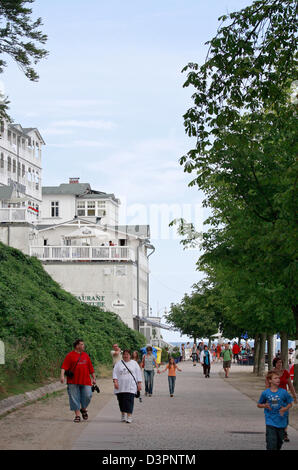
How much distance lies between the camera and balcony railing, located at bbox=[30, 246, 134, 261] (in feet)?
188

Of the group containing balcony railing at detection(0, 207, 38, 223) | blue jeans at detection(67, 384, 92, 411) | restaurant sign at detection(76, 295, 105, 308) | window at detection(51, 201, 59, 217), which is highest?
window at detection(51, 201, 59, 217)

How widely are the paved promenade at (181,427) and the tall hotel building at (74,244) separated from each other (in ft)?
89.0

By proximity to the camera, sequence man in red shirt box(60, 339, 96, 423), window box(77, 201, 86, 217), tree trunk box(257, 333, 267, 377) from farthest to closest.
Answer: window box(77, 201, 86, 217) → tree trunk box(257, 333, 267, 377) → man in red shirt box(60, 339, 96, 423)

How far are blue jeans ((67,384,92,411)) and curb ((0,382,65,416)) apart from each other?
179 centimetres

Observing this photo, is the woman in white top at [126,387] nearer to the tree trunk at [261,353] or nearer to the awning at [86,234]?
the tree trunk at [261,353]

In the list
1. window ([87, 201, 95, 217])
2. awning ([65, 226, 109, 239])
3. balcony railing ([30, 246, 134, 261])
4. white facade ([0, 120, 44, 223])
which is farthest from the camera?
window ([87, 201, 95, 217])

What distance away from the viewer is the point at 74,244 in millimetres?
64125

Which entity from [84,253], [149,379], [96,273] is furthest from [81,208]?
[149,379]

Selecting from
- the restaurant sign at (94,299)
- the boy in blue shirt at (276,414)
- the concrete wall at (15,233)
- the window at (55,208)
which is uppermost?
the window at (55,208)

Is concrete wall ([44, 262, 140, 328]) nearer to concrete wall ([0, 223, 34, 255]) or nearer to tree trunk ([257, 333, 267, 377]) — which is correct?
concrete wall ([0, 223, 34, 255])

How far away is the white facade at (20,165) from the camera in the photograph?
2830 inches

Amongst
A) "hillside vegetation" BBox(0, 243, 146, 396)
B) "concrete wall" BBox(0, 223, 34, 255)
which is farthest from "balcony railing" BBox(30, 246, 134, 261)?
"hillside vegetation" BBox(0, 243, 146, 396)

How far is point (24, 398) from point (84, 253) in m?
36.8

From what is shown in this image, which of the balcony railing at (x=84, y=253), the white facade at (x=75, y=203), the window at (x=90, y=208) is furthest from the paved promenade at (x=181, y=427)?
the window at (x=90, y=208)
